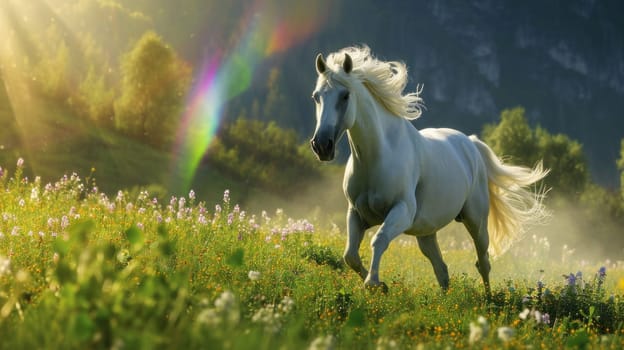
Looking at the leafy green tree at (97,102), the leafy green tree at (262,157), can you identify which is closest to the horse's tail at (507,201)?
the leafy green tree at (262,157)

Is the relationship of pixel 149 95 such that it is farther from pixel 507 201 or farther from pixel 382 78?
pixel 382 78

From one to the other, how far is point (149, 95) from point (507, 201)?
26.9m

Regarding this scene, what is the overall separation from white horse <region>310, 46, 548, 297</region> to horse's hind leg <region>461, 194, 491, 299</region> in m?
0.01

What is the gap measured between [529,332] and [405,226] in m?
Result: 1.65

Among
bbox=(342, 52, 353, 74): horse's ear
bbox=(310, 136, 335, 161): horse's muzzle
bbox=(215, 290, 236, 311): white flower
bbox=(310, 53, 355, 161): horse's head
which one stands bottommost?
bbox=(215, 290, 236, 311): white flower

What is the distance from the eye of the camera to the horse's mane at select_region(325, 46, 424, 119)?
6.80m

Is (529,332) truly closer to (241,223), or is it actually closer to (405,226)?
(405,226)

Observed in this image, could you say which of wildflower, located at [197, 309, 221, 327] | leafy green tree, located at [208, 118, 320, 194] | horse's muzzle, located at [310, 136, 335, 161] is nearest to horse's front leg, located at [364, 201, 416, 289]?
horse's muzzle, located at [310, 136, 335, 161]

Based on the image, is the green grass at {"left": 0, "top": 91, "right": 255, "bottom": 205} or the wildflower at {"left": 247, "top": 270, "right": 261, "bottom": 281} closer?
the wildflower at {"left": 247, "top": 270, "right": 261, "bottom": 281}

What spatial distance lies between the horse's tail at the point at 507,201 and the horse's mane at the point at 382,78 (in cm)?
263

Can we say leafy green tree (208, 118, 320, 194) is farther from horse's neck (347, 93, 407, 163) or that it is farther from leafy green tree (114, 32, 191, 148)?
horse's neck (347, 93, 407, 163)

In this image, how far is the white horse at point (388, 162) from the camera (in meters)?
6.09

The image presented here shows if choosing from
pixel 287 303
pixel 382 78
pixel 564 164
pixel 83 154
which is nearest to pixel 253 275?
pixel 287 303

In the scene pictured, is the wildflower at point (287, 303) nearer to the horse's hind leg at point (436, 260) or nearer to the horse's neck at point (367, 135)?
the horse's neck at point (367, 135)
